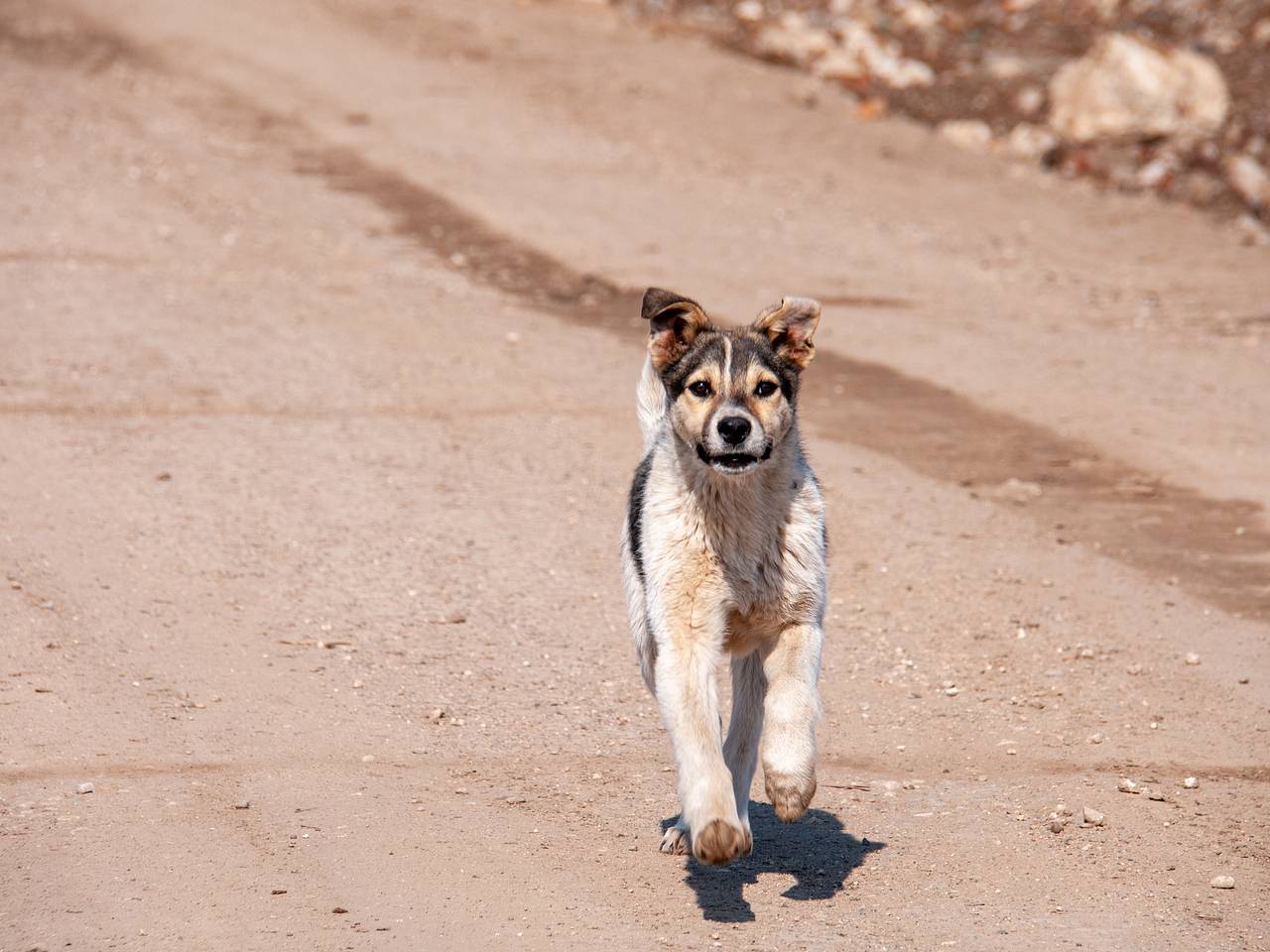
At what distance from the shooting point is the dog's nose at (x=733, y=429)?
6348 millimetres

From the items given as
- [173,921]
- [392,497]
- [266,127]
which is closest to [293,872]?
[173,921]

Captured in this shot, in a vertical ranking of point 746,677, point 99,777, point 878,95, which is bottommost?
point 99,777

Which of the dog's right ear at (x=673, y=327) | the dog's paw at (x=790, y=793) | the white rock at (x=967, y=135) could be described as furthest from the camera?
the white rock at (x=967, y=135)

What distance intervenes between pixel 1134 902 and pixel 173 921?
359cm

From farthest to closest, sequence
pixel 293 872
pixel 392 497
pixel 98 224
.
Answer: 1. pixel 98 224
2. pixel 392 497
3. pixel 293 872

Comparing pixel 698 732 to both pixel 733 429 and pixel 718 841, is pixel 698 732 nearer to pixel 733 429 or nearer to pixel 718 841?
pixel 718 841

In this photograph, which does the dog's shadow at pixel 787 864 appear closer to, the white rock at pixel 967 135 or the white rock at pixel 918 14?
the white rock at pixel 967 135

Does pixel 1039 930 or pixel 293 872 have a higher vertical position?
pixel 1039 930

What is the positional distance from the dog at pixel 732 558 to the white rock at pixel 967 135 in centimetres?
1917

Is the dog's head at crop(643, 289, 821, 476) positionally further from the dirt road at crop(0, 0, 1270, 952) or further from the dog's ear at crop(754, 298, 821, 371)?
the dirt road at crop(0, 0, 1270, 952)

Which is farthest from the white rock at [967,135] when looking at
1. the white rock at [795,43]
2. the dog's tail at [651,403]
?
the dog's tail at [651,403]

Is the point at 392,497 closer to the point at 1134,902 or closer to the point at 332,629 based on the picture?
the point at 332,629

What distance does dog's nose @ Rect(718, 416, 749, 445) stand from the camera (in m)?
6.35

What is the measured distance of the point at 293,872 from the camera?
672 cm
